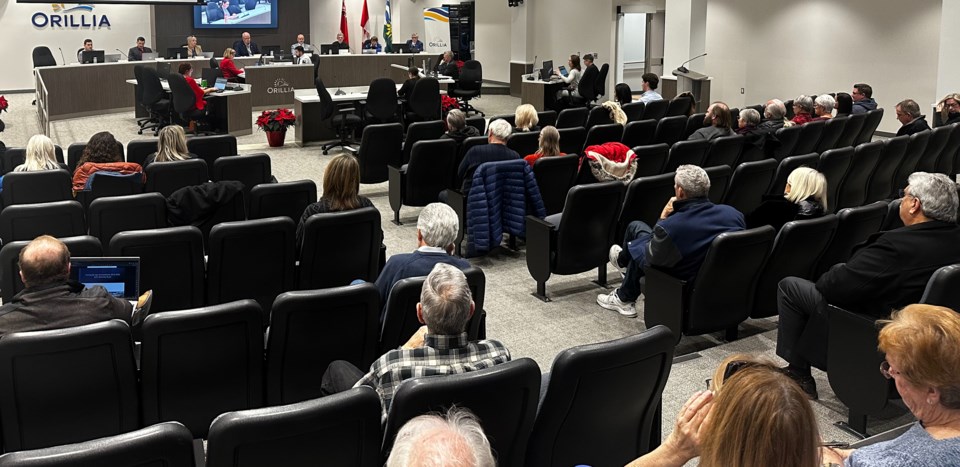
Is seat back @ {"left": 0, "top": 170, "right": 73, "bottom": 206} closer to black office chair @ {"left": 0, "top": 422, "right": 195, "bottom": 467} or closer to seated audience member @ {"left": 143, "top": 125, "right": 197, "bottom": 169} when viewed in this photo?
seated audience member @ {"left": 143, "top": 125, "right": 197, "bottom": 169}

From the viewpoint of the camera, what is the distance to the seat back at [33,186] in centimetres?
598

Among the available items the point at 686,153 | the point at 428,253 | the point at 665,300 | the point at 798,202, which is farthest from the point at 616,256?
the point at 686,153

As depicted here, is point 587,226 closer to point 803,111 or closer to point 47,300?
point 47,300

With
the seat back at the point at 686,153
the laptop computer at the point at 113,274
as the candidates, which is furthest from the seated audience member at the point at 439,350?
the seat back at the point at 686,153

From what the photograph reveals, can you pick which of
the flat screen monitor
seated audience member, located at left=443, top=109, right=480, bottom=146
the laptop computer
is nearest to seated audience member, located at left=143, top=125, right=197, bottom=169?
seated audience member, located at left=443, top=109, right=480, bottom=146

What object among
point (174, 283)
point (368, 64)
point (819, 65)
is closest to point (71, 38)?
point (368, 64)

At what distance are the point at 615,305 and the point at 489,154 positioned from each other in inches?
66.3

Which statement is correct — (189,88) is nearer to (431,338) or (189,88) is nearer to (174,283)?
(174,283)

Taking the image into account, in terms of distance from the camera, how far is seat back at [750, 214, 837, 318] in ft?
15.5

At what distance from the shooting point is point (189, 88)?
484 inches

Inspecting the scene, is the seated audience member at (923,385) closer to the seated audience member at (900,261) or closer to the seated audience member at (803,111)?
the seated audience member at (900,261)

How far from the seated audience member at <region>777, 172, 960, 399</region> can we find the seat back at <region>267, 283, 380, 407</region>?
211 centimetres

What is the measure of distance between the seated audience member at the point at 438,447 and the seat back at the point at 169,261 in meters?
3.25

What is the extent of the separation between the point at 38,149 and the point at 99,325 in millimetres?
3836
